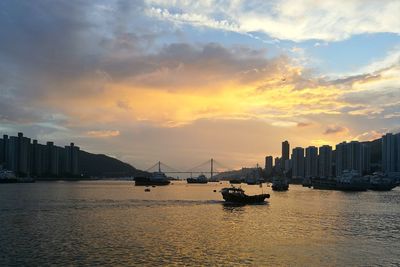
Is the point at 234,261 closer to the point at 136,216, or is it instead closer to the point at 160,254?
the point at 160,254

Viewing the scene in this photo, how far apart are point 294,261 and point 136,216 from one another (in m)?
35.9

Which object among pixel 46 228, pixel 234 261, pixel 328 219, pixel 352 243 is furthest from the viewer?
pixel 328 219

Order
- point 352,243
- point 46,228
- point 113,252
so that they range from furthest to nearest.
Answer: point 46,228 < point 352,243 < point 113,252

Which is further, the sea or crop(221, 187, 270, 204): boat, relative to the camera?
crop(221, 187, 270, 204): boat

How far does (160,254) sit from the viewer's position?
36906 millimetres

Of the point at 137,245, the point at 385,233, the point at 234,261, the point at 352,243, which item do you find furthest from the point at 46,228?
the point at 385,233

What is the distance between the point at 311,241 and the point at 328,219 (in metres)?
24.8

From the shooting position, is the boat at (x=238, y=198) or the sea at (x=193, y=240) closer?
the sea at (x=193, y=240)

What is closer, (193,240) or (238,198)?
(193,240)

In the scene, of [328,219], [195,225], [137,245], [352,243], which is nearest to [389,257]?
[352,243]

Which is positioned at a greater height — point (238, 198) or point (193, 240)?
point (193, 240)

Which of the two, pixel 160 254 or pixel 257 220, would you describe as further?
pixel 257 220

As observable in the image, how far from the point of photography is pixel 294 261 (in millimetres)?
35219

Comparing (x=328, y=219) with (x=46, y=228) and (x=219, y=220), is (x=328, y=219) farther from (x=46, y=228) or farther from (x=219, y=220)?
(x=46, y=228)
